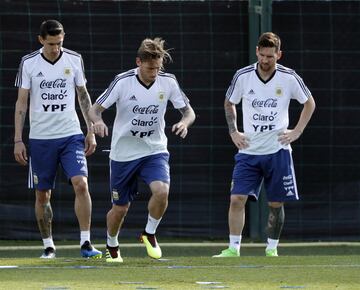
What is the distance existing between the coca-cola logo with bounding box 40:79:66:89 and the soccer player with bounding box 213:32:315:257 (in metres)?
1.52

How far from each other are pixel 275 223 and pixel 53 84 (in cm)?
234

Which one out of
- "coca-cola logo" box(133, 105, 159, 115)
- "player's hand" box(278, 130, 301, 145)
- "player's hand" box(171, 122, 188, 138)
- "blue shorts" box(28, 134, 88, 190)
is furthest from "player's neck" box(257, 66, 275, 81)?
"blue shorts" box(28, 134, 88, 190)

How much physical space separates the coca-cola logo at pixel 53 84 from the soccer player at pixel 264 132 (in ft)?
4.99

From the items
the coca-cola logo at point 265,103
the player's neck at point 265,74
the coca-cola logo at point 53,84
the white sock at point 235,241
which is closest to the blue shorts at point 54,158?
the coca-cola logo at point 53,84

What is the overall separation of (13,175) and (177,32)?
2.34m

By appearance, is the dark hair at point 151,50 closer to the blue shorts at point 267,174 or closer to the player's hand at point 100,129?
the player's hand at point 100,129

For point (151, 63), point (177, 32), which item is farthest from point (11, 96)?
point (151, 63)

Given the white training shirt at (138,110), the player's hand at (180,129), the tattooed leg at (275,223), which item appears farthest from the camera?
the tattooed leg at (275,223)

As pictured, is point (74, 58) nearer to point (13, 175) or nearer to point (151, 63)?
point (151, 63)

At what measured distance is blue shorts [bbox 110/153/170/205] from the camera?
1083 centimetres

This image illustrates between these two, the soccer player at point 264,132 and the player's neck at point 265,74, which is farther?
the player's neck at point 265,74

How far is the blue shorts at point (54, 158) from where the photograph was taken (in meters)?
11.2

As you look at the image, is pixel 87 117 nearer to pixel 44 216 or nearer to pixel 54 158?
pixel 54 158

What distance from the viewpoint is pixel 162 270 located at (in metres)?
9.52
